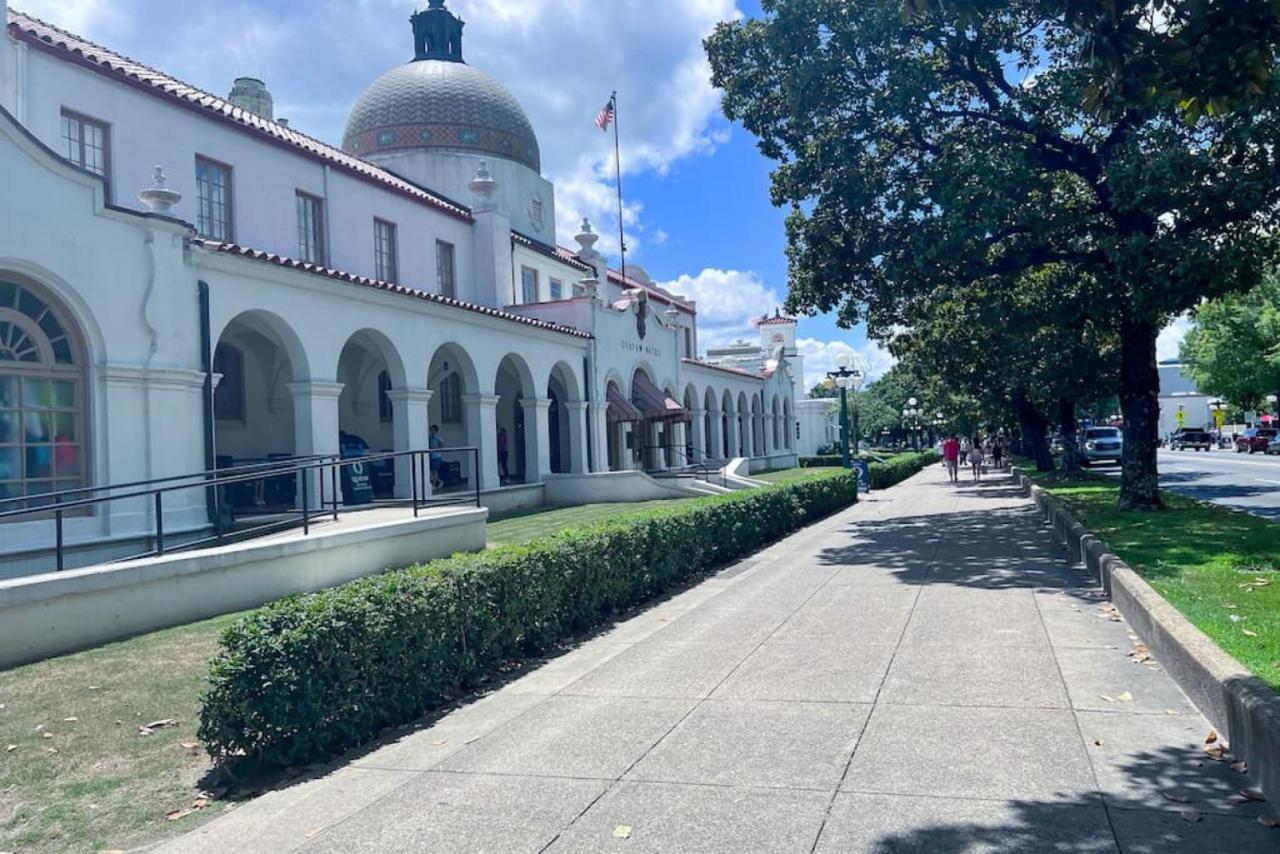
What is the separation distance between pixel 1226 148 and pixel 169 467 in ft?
49.2

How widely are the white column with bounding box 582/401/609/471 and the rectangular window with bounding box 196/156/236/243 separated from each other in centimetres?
1054

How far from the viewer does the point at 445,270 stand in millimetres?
25078

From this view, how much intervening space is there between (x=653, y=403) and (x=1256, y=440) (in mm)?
44134

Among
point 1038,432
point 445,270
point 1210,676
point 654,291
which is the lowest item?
point 1210,676

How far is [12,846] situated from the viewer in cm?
462

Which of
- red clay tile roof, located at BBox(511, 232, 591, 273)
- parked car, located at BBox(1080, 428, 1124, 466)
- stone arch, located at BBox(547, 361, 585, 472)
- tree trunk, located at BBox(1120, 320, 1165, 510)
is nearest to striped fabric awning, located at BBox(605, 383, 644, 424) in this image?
stone arch, located at BBox(547, 361, 585, 472)

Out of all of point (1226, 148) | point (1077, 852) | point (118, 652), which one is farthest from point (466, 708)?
point (1226, 148)

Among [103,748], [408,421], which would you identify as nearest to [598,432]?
[408,421]

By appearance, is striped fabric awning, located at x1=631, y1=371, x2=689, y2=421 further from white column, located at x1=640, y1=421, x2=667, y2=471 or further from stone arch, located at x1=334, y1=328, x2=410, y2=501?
stone arch, located at x1=334, y1=328, x2=410, y2=501

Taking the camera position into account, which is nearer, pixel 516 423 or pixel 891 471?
pixel 516 423

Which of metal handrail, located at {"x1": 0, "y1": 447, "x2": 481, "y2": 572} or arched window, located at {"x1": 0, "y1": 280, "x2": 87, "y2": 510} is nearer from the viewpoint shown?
metal handrail, located at {"x1": 0, "y1": 447, "x2": 481, "y2": 572}

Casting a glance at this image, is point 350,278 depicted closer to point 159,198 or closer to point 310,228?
point 159,198

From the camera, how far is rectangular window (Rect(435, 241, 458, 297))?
81.0 feet

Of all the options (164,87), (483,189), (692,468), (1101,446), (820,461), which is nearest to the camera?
(164,87)
